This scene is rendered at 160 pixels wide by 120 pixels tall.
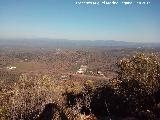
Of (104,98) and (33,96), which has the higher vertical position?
(33,96)

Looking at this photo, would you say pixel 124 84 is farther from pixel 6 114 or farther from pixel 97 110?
pixel 6 114

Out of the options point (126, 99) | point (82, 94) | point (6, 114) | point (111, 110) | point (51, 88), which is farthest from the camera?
point (82, 94)

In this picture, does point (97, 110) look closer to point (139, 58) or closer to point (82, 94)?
point (82, 94)

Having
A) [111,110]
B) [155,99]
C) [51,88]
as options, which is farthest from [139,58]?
[51,88]

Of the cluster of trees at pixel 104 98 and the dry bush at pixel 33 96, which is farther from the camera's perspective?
the dry bush at pixel 33 96

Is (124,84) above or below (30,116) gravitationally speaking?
above

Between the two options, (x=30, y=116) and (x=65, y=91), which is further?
(x=65, y=91)

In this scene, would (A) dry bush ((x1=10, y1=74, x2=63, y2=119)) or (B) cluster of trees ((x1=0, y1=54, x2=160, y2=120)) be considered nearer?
(B) cluster of trees ((x1=0, y1=54, x2=160, y2=120))

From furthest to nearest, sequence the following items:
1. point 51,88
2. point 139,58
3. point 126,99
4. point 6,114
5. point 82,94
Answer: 1. point 82,94
2. point 51,88
3. point 126,99
4. point 139,58
5. point 6,114

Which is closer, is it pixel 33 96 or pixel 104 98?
pixel 33 96

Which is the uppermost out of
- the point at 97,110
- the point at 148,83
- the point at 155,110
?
the point at 148,83
